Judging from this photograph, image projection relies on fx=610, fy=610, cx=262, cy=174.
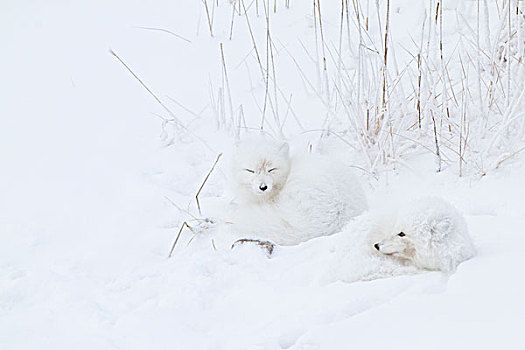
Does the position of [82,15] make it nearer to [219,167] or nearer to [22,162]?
[22,162]

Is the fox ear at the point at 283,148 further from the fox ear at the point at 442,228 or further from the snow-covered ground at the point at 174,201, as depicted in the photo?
the fox ear at the point at 442,228

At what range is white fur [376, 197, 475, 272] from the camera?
2281mm

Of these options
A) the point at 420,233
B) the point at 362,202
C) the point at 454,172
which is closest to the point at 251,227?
the point at 362,202

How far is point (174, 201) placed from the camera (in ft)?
12.1

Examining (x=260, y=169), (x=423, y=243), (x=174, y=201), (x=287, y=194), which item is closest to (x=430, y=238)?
(x=423, y=243)

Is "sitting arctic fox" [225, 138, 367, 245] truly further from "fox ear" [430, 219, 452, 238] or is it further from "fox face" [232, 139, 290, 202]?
"fox ear" [430, 219, 452, 238]

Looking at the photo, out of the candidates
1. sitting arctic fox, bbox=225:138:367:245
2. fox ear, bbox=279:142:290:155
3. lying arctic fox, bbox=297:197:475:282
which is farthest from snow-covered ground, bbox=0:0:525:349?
fox ear, bbox=279:142:290:155

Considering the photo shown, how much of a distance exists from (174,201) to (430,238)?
1816mm

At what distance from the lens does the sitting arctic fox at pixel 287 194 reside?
314 cm

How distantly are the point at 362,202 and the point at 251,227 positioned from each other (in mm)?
621

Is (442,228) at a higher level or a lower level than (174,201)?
higher

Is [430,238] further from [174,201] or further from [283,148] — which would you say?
[174,201]

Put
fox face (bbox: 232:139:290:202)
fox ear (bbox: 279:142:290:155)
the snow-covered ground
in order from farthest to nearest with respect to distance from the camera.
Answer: fox ear (bbox: 279:142:290:155), fox face (bbox: 232:139:290:202), the snow-covered ground

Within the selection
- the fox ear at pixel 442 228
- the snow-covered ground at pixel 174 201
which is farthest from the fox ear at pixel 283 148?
the fox ear at pixel 442 228
